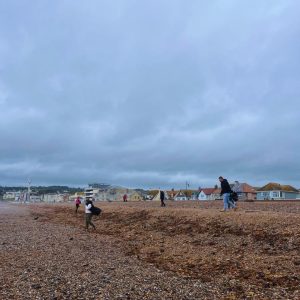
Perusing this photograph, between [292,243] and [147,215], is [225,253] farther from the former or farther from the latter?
[147,215]

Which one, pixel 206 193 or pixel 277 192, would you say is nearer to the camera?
pixel 277 192

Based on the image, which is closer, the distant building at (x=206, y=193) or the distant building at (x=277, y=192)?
the distant building at (x=277, y=192)

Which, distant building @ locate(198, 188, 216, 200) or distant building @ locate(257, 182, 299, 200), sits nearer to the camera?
distant building @ locate(257, 182, 299, 200)

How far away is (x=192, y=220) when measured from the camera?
76.9 ft

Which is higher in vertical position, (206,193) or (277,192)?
(206,193)

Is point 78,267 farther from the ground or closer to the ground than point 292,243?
closer to the ground

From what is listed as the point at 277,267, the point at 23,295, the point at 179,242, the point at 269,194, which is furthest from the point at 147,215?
the point at 269,194

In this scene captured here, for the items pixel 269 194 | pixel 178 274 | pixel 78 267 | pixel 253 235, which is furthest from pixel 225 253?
pixel 269 194

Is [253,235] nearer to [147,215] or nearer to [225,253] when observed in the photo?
[225,253]

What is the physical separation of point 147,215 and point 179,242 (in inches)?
493

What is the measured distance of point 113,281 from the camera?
1109cm

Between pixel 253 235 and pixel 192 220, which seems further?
pixel 192 220

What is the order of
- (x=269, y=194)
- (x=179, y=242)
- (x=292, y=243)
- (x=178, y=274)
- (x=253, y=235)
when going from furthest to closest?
1. (x=269, y=194)
2. (x=179, y=242)
3. (x=253, y=235)
4. (x=292, y=243)
5. (x=178, y=274)

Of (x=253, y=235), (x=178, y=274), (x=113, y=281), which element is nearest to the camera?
(x=113, y=281)
